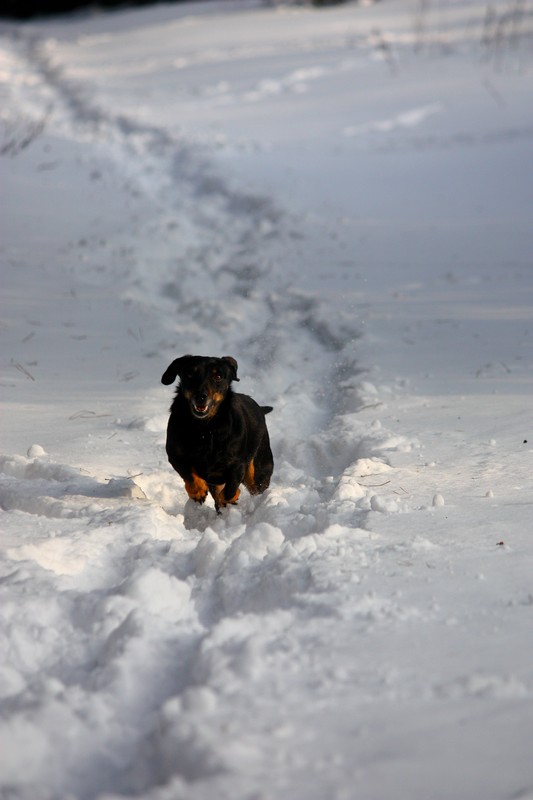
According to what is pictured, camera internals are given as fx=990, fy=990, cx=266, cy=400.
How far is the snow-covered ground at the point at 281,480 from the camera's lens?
229cm

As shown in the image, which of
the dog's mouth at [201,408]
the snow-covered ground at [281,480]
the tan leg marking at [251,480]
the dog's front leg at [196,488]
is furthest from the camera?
the tan leg marking at [251,480]

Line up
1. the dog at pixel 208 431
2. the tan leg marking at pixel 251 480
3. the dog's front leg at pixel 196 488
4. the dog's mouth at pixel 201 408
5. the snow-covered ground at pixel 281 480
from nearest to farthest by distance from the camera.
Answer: the snow-covered ground at pixel 281 480, the dog's mouth at pixel 201 408, the dog at pixel 208 431, the dog's front leg at pixel 196 488, the tan leg marking at pixel 251 480

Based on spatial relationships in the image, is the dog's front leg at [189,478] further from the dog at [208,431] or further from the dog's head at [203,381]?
the dog's head at [203,381]

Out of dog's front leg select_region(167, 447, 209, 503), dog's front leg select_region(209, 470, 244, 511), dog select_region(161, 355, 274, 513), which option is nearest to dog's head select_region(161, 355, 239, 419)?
dog select_region(161, 355, 274, 513)

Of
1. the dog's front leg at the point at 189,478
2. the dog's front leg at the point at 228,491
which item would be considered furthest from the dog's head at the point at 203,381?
the dog's front leg at the point at 228,491

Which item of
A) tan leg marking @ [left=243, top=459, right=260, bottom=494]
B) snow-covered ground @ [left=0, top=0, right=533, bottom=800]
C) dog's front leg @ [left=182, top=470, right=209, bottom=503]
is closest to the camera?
snow-covered ground @ [left=0, top=0, right=533, bottom=800]

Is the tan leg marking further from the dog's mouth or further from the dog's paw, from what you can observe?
the dog's mouth

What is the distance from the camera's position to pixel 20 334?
7070 mm

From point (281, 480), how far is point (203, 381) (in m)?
0.85

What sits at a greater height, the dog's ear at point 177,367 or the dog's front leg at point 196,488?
the dog's ear at point 177,367

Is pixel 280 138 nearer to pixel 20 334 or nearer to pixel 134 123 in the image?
pixel 134 123

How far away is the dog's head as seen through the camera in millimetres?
4418

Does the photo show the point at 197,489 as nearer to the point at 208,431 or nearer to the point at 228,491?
the point at 228,491

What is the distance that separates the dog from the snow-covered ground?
168mm
